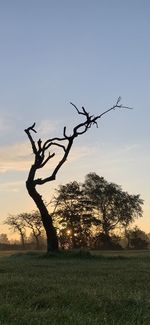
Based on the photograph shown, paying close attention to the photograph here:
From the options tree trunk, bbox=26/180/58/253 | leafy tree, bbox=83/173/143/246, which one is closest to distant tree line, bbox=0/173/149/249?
leafy tree, bbox=83/173/143/246

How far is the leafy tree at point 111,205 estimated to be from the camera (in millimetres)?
104438

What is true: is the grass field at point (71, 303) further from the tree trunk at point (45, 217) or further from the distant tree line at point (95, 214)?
the distant tree line at point (95, 214)

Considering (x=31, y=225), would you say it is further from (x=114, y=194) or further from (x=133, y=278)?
(x=133, y=278)

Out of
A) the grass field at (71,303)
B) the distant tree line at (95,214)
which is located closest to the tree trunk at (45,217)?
the grass field at (71,303)

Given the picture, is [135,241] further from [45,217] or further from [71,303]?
[71,303]

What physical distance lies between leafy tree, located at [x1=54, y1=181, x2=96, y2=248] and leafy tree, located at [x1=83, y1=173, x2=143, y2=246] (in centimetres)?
199

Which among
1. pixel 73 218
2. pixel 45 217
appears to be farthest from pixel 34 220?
pixel 45 217

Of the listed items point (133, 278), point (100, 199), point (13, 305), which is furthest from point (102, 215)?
point (13, 305)

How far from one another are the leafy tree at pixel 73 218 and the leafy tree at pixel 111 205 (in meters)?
1.99

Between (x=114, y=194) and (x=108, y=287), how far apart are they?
93477mm

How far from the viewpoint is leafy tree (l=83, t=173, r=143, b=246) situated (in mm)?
104438

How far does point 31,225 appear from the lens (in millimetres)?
125375

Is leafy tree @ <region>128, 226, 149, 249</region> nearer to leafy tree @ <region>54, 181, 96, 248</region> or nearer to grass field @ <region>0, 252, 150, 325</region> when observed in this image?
leafy tree @ <region>54, 181, 96, 248</region>

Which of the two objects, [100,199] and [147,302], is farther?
[100,199]
